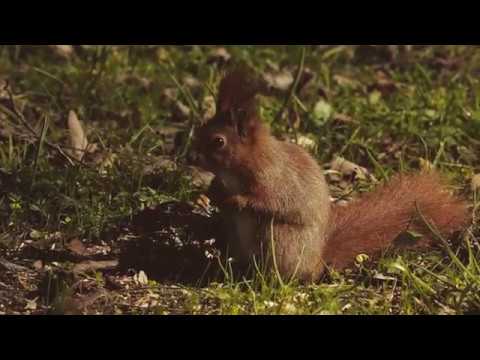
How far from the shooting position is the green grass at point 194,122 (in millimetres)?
4016

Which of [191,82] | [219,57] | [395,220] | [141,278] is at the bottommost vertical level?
[141,278]

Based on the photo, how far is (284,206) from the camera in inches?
168

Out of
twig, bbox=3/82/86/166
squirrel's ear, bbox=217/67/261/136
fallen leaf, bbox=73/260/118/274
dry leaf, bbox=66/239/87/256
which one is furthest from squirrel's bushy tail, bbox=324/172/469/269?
twig, bbox=3/82/86/166

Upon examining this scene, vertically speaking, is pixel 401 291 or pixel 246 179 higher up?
pixel 246 179

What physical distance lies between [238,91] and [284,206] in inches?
21.9

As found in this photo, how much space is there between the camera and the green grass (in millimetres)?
4016

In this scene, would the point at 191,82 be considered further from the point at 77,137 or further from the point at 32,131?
the point at 32,131

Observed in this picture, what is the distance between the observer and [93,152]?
17.4 feet

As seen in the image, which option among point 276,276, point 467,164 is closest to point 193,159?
point 276,276

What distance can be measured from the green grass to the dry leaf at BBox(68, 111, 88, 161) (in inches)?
2.4

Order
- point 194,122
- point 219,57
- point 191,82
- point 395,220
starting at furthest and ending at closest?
point 219,57 → point 191,82 → point 194,122 → point 395,220

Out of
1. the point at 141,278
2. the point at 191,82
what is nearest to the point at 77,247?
the point at 141,278

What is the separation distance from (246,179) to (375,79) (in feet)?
7.91

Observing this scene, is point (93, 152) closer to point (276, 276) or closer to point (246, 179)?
point (246, 179)
